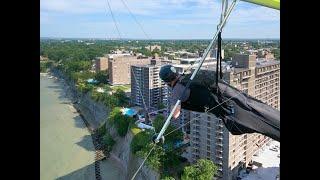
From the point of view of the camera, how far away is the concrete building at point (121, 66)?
29.5 ft

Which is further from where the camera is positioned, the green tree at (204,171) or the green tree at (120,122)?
the green tree at (120,122)

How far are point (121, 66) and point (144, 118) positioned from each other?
8.26ft

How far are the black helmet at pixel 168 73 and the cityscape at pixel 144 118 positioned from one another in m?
0.05

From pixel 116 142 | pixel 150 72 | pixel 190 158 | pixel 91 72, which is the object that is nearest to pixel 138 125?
pixel 116 142

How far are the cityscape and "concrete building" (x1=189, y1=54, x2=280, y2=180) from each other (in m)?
0.01

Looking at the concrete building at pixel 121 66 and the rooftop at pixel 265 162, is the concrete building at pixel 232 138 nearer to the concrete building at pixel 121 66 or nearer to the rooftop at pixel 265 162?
the rooftop at pixel 265 162

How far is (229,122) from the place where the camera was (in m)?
0.96

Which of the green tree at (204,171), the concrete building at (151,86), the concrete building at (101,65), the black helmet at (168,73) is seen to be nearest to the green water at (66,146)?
the concrete building at (101,65)

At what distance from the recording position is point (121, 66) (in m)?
9.25

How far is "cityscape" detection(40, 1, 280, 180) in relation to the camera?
12.6 ft

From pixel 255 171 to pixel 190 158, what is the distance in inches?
37.7
